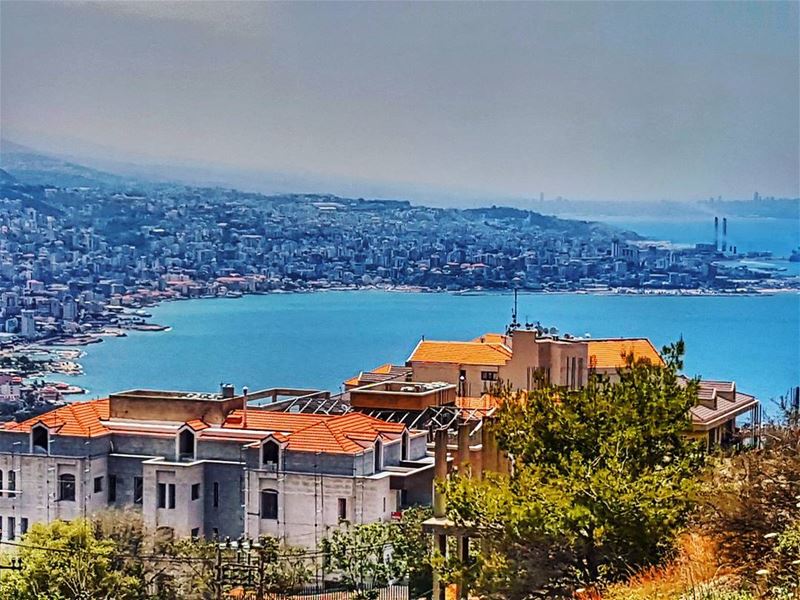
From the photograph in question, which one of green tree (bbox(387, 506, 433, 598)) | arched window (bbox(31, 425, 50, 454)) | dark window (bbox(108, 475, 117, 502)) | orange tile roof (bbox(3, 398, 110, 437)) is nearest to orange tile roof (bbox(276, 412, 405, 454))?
green tree (bbox(387, 506, 433, 598))

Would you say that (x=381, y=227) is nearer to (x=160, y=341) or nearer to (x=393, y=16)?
(x=160, y=341)

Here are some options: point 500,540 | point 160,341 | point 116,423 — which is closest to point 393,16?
point 160,341

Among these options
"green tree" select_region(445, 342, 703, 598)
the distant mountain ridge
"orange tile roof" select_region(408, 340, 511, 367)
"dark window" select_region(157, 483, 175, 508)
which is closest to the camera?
"green tree" select_region(445, 342, 703, 598)

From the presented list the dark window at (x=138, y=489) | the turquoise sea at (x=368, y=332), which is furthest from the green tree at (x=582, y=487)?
the turquoise sea at (x=368, y=332)

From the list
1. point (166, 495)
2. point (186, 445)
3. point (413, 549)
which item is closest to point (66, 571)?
point (413, 549)

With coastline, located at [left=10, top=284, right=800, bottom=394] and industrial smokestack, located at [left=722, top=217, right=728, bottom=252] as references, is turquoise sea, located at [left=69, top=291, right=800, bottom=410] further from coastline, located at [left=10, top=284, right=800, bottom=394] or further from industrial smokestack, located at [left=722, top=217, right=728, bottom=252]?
industrial smokestack, located at [left=722, top=217, right=728, bottom=252]

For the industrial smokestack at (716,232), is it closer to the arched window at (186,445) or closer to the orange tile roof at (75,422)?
the orange tile roof at (75,422)
